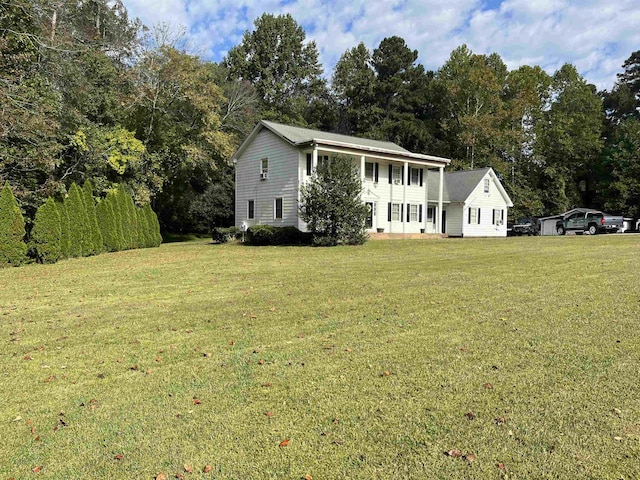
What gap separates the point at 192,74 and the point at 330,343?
26.3m

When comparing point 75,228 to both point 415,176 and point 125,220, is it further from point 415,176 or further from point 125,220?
point 415,176

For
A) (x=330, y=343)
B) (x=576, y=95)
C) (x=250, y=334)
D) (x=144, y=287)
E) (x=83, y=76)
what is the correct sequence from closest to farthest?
(x=330, y=343)
(x=250, y=334)
(x=144, y=287)
(x=83, y=76)
(x=576, y=95)

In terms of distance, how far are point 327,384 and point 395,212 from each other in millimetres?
25506

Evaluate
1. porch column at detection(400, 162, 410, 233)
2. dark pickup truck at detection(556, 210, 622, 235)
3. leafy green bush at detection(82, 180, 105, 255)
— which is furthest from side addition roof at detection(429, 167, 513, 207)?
leafy green bush at detection(82, 180, 105, 255)

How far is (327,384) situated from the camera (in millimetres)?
4027

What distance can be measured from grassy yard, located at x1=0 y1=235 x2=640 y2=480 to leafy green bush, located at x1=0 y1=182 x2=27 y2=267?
749cm

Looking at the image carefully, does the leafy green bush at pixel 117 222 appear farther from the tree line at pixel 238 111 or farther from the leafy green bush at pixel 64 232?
the leafy green bush at pixel 64 232

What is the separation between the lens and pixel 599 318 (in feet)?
19.8

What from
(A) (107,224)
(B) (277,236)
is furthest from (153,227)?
(B) (277,236)

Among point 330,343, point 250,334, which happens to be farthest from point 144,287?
point 330,343

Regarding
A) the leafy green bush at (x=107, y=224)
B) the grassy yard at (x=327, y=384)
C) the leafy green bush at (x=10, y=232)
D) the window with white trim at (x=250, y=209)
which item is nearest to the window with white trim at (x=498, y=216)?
the window with white trim at (x=250, y=209)

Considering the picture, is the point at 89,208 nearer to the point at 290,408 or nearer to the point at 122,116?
the point at 122,116

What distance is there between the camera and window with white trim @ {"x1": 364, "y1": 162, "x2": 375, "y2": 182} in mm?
27673

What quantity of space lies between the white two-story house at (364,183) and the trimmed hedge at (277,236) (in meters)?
2.31
